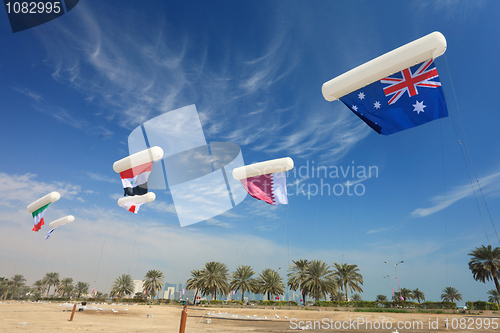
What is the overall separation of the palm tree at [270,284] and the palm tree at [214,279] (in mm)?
7295

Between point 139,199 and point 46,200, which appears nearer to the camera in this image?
point 139,199

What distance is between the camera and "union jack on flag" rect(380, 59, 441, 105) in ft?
28.1

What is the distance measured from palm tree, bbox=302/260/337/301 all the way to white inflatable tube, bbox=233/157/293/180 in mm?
34357

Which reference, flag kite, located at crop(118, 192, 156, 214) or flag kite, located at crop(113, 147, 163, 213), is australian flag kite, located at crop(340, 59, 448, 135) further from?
flag kite, located at crop(118, 192, 156, 214)

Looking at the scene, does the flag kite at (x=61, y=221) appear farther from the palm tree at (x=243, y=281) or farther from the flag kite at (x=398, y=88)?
the palm tree at (x=243, y=281)

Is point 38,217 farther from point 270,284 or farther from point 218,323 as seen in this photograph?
point 270,284

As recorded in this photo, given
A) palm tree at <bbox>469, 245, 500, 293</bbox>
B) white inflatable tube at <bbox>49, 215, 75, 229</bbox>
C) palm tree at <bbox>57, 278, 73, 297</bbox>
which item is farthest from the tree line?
white inflatable tube at <bbox>49, 215, 75, 229</bbox>

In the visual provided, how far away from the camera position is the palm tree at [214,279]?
50256 mm

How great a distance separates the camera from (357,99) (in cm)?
989

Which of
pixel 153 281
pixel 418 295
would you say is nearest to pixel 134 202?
pixel 153 281

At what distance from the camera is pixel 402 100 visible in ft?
29.6

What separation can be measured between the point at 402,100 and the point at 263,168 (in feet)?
25.6

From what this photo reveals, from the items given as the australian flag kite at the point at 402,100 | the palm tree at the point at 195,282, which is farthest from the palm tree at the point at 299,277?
the australian flag kite at the point at 402,100

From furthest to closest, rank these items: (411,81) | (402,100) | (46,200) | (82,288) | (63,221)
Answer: (82,288), (63,221), (46,200), (402,100), (411,81)
